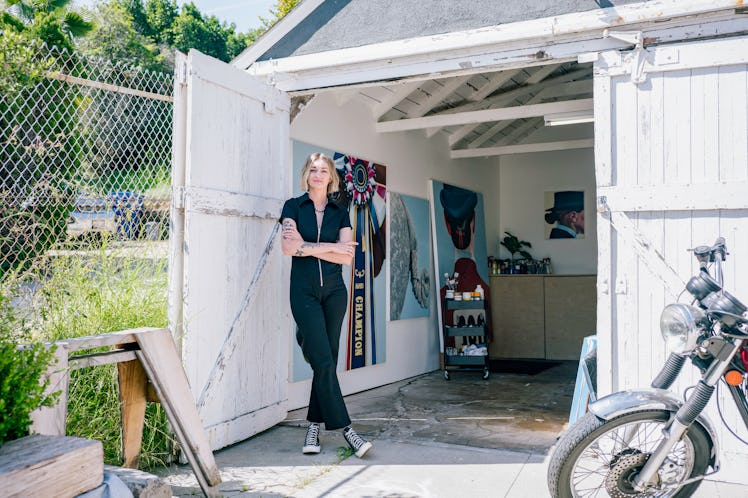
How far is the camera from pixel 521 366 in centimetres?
769

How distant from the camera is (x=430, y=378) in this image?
6.65 metres

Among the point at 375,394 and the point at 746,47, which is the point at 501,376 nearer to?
the point at 375,394

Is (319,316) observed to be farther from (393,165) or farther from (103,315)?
(393,165)

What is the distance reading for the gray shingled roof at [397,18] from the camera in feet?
12.5

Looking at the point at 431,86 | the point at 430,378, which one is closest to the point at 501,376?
the point at 430,378

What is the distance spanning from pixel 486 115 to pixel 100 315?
3.95 metres

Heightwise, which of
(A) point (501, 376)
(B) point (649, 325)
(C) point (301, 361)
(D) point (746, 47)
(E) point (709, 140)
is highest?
(D) point (746, 47)

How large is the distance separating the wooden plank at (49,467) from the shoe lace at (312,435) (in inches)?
70.2

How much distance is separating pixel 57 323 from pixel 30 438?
126 cm

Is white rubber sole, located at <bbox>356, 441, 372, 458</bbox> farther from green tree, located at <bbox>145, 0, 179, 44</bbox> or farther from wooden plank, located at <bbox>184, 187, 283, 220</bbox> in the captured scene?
green tree, located at <bbox>145, 0, 179, 44</bbox>

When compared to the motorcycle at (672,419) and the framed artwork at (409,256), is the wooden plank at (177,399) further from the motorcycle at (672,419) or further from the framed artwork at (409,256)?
the framed artwork at (409,256)

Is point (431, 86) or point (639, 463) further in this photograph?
point (431, 86)

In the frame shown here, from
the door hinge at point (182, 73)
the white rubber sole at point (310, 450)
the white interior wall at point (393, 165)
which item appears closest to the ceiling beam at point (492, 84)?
the white interior wall at point (393, 165)

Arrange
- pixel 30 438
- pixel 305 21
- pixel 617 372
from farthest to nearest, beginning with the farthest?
pixel 305 21, pixel 617 372, pixel 30 438
